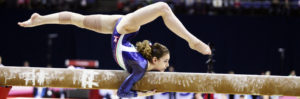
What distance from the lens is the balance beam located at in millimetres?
3188

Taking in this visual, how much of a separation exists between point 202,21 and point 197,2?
0.64 m

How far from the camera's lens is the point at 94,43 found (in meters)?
12.2

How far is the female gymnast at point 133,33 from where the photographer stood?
2.95m

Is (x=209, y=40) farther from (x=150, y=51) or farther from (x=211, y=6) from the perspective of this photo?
(x=150, y=51)

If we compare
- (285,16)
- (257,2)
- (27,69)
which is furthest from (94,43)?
(27,69)

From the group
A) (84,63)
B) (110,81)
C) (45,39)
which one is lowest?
(110,81)

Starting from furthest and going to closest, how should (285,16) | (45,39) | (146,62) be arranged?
(45,39) < (285,16) < (146,62)

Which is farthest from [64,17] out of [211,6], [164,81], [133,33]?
[211,6]

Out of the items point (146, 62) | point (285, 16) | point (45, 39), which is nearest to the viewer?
point (146, 62)

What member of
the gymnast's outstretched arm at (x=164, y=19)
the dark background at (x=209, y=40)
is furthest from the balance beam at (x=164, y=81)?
the dark background at (x=209, y=40)

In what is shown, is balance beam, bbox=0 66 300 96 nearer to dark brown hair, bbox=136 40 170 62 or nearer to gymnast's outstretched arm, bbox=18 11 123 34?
dark brown hair, bbox=136 40 170 62

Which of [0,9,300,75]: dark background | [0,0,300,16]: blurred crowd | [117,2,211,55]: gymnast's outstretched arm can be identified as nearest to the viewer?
[117,2,211,55]: gymnast's outstretched arm

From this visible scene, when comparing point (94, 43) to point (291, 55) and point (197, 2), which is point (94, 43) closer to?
point (197, 2)

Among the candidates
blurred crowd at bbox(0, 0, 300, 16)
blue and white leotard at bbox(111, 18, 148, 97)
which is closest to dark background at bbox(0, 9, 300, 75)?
blurred crowd at bbox(0, 0, 300, 16)
